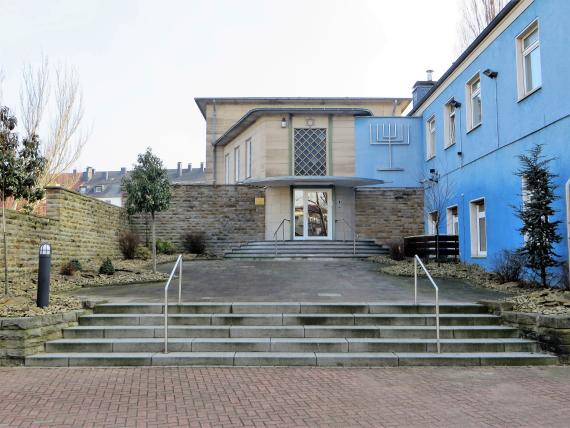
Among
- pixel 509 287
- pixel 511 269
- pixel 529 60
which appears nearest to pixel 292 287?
pixel 509 287

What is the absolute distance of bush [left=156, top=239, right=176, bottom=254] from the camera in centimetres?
1911

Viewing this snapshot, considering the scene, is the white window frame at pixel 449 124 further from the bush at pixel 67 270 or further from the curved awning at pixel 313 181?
the bush at pixel 67 270

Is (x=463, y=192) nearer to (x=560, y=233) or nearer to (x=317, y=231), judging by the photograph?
(x=560, y=233)

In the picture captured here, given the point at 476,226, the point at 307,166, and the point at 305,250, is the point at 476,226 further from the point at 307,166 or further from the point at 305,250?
the point at 307,166

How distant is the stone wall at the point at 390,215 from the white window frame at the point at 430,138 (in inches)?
66.3

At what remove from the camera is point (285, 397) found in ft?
16.5

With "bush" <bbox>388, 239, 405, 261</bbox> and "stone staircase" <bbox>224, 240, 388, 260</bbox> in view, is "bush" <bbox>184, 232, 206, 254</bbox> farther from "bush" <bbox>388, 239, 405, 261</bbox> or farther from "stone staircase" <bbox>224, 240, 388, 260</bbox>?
"bush" <bbox>388, 239, 405, 261</bbox>

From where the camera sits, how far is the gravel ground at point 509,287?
7.34 meters

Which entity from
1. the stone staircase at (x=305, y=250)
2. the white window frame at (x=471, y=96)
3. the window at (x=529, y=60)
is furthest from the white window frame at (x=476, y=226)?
the stone staircase at (x=305, y=250)

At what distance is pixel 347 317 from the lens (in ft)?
24.4

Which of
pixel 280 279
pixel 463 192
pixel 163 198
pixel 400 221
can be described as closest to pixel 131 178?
pixel 163 198

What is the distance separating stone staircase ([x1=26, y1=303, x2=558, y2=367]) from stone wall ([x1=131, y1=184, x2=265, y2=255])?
12494mm

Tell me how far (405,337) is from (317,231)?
1357 centimetres

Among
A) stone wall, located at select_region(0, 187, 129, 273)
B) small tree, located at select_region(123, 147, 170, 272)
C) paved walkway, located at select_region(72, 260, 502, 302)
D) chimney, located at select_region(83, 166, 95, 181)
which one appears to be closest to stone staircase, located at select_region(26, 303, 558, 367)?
paved walkway, located at select_region(72, 260, 502, 302)
